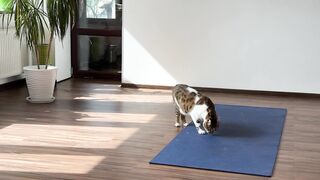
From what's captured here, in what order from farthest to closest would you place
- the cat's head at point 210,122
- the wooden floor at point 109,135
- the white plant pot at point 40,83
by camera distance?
the white plant pot at point 40,83
the cat's head at point 210,122
the wooden floor at point 109,135

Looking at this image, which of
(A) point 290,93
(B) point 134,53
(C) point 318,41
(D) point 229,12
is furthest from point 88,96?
(C) point 318,41

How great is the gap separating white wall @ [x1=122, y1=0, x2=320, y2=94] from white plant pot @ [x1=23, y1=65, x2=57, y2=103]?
1.50m

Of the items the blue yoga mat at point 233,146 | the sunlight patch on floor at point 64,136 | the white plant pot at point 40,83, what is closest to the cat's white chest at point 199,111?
the blue yoga mat at point 233,146

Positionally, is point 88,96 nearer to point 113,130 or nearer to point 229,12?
point 113,130

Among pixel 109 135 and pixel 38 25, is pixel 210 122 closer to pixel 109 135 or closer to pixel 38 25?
pixel 109 135

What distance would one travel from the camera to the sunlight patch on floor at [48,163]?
3.46m

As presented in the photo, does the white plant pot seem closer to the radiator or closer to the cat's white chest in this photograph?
the radiator

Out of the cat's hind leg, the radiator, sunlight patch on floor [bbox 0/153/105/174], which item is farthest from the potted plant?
sunlight patch on floor [bbox 0/153/105/174]

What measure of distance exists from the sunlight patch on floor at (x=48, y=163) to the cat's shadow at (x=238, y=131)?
1256 millimetres

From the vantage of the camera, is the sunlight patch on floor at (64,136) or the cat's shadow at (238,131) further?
→ the cat's shadow at (238,131)

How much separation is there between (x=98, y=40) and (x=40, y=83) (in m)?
2.02

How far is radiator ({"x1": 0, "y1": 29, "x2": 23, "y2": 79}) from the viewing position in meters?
6.07

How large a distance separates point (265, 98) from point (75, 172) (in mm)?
3451

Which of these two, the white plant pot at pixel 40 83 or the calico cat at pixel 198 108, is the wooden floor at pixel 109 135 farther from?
the calico cat at pixel 198 108
